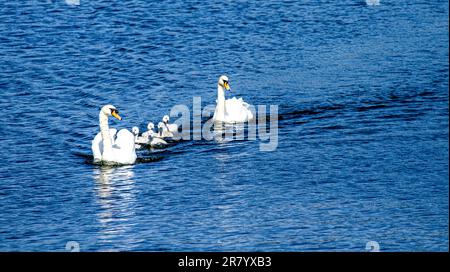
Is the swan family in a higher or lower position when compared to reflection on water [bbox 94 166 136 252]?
higher

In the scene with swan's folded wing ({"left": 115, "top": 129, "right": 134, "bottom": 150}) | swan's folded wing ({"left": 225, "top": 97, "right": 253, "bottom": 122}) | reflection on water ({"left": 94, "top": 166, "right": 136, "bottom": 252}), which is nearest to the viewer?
reflection on water ({"left": 94, "top": 166, "right": 136, "bottom": 252})

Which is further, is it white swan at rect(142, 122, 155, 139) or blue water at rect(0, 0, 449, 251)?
white swan at rect(142, 122, 155, 139)

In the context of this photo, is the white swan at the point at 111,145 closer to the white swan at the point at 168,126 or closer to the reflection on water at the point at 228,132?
the white swan at the point at 168,126

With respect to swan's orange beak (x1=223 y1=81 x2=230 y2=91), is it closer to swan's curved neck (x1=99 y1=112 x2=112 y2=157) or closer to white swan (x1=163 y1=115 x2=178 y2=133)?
white swan (x1=163 y1=115 x2=178 y2=133)

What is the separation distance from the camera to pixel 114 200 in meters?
23.2

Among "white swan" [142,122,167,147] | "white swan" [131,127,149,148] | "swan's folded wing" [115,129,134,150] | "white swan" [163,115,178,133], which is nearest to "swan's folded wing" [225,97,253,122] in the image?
"white swan" [163,115,178,133]

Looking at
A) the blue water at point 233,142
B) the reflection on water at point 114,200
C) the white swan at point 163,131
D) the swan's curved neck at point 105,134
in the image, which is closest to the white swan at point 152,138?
the white swan at point 163,131

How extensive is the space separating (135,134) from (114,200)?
3932mm

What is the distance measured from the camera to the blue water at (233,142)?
2155cm

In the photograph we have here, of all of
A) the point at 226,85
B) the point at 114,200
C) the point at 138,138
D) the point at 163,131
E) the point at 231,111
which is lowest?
the point at 114,200

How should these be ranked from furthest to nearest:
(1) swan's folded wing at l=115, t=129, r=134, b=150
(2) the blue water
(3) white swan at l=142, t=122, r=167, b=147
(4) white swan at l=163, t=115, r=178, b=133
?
(4) white swan at l=163, t=115, r=178, b=133, (3) white swan at l=142, t=122, r=167, b=147, (1) swan's folded wing at l=115, t=129, r=134, b=150, (2) the blue water

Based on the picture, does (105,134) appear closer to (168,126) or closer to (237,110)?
(168,126)

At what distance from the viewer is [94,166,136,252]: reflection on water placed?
21.4 metres

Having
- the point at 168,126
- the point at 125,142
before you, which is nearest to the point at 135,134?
the point at 168,126
